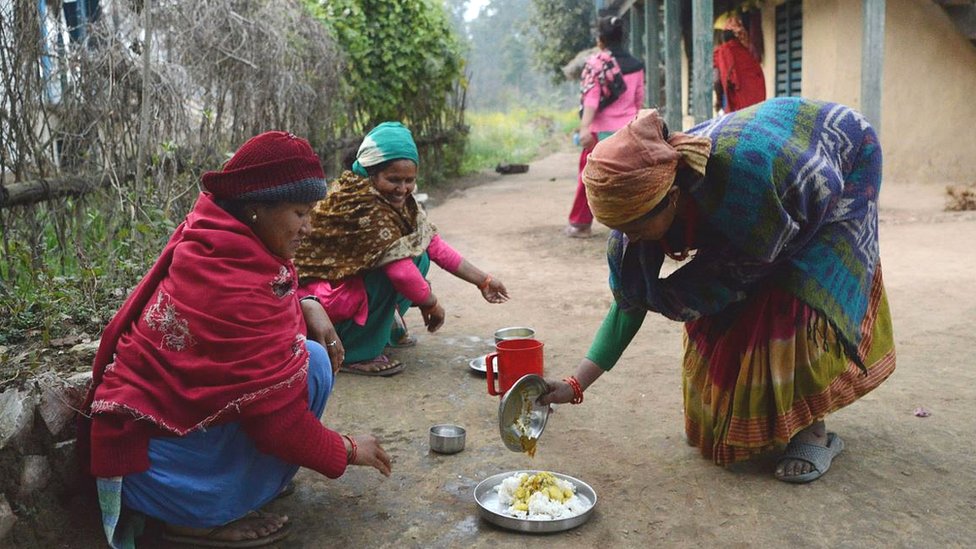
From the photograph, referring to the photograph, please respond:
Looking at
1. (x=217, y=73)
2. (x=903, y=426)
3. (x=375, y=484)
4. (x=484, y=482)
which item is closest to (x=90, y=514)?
(x=375, y=484)

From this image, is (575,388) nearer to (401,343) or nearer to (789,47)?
(401,343)

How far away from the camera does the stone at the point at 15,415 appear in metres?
2.29

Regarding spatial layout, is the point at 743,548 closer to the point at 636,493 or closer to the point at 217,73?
the point at 636,493

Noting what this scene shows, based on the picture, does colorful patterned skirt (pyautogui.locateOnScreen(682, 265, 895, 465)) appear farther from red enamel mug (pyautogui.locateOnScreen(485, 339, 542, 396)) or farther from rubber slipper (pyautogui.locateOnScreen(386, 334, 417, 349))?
rubber slipper (pyautogui.locateOnScreen(386, 334, 417, 349))

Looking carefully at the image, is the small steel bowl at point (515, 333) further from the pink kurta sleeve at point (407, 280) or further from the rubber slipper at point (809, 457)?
the rubber slipper at point (809, 457)

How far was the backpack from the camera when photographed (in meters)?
7.45

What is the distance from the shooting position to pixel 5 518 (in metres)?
2.27

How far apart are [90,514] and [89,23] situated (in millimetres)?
2911

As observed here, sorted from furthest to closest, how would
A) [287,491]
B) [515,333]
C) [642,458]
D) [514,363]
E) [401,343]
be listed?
[401,343] < [515,333] < [514,363] < [642,458] < [287,491]

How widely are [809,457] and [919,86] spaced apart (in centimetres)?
838

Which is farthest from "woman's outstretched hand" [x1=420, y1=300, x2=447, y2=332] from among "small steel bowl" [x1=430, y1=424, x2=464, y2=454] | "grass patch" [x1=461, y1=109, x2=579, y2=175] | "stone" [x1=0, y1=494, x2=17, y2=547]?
"grass patch" [x1=461, y1=109, x2=579, y2=175]

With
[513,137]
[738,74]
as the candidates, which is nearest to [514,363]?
[738,74]

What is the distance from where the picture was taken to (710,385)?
299 centimetres

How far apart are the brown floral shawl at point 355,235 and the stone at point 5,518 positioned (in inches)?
77.2
